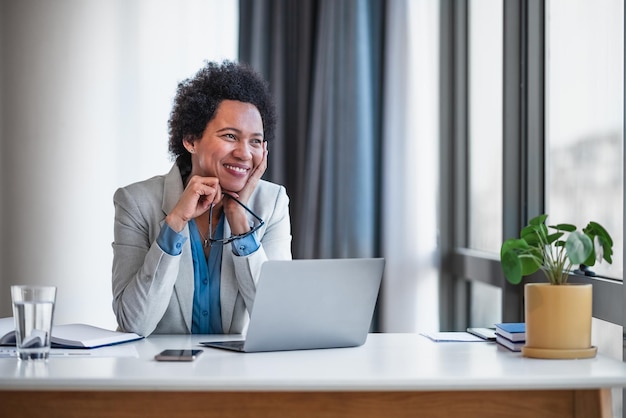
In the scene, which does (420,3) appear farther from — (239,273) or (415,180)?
(239,273)

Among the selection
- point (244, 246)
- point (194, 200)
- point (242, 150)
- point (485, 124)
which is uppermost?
point (485, 124)

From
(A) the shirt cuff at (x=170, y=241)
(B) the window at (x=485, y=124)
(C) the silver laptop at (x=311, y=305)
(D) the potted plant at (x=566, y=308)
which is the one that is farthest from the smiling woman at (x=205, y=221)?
(B) the window at (x=485, y=124)

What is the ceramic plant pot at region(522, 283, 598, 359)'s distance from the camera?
1.66m

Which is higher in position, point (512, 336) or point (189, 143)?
point (189, 143)

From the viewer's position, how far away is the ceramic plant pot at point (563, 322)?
166 centimetres

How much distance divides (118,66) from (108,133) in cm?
31

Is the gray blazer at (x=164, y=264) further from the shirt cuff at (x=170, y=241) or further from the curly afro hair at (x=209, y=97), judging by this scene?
the curly afro hair at (x=209, y=97)

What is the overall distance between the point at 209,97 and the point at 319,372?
114cm

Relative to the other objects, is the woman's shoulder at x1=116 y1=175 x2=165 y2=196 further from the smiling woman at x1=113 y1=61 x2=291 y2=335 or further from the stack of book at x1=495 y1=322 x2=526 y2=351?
the stack of book at x1=495 y1=322 x2=526 y2=351

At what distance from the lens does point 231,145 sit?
93.4 inches

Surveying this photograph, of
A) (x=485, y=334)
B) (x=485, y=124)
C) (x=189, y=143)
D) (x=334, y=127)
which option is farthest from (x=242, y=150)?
(x=334, y=127)

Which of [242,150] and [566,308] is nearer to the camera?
[566,308]

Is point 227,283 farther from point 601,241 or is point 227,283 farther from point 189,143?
point 601,241

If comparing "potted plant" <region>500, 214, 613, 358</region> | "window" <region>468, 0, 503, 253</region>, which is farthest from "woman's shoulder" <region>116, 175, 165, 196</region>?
"window" <region>468, 0, 503, 253</region>
